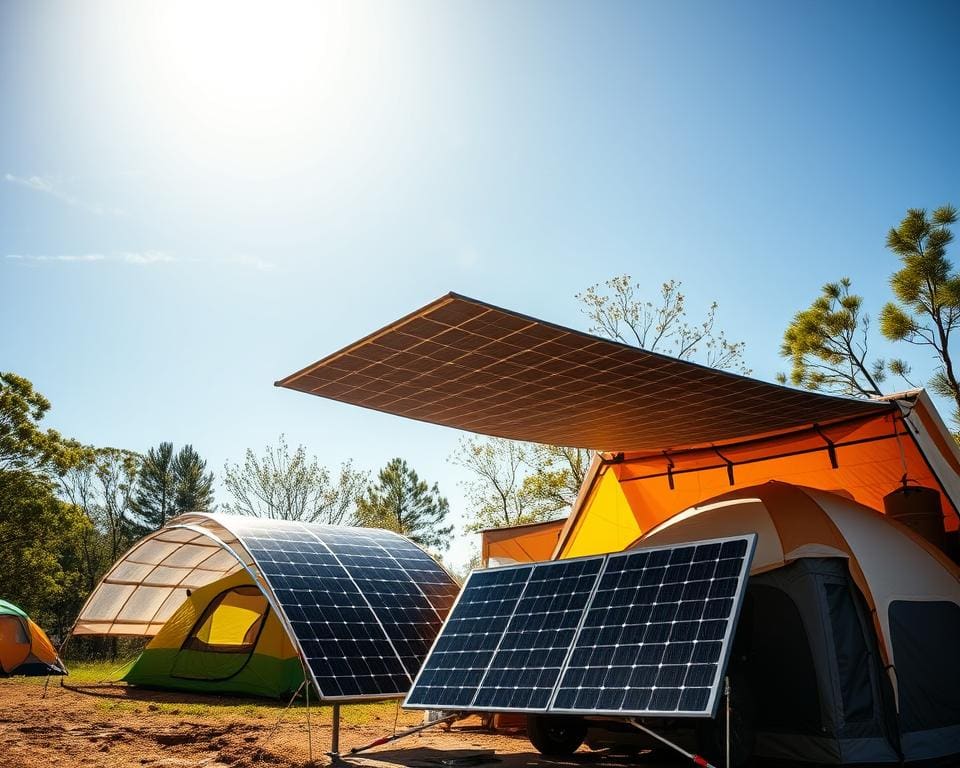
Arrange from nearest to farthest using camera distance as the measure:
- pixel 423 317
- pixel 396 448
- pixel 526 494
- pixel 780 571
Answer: pixel 423 317 → pixel 780 571 → pixel 526 494 → pixel 396 448

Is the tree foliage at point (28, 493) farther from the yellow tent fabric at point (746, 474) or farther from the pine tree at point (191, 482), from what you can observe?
the yellow tent fabric at point (746, 474)

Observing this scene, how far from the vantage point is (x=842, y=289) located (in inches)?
942

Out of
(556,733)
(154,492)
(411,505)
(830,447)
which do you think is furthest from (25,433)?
(830,447)

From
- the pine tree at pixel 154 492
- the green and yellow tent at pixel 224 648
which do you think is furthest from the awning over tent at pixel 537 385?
the pine tree at pixel 154 492

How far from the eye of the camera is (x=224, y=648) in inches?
609

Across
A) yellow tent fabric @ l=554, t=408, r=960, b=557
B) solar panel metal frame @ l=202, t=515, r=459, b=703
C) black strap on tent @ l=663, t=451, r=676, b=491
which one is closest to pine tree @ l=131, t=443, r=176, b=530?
solar panel metal frame @ l=202, t=515, r=459, b=703

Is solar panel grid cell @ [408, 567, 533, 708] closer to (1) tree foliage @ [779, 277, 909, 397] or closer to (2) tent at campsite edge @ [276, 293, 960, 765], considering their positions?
(2) tent at campsite edge @ [276, 293, 960, 765]

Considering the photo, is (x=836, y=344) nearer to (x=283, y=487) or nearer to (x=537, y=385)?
(x=537, y=385)

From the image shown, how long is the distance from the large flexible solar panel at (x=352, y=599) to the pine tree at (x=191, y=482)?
3475cm

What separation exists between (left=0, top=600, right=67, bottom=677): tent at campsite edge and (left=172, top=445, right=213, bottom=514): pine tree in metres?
25.0

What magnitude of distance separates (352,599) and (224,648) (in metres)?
6.75

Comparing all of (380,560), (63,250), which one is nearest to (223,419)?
(63,250)

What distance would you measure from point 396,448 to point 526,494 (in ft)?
50.5

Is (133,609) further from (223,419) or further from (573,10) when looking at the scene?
(573,10)
